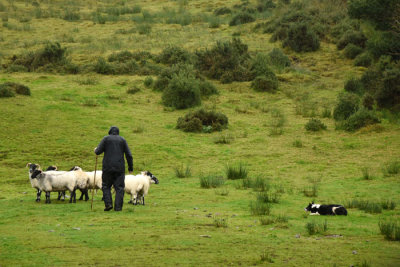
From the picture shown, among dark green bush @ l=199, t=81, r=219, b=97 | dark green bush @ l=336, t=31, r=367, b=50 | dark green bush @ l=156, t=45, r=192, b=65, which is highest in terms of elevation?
dark green bush @ l=336, t=31, r=367, b=50

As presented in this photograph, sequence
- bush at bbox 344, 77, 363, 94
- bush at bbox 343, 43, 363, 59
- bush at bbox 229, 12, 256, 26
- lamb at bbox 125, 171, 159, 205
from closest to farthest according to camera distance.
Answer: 1. lamb at bbox 125, 171, 159, 205
2. bush at bbox 344, 77, 363, 94
3. bush at bbox 343, 43, 363, 59
4. bush at bbox 229, 12, 256, 26

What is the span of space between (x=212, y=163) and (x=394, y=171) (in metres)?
6.28

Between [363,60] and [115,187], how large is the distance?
27.7m

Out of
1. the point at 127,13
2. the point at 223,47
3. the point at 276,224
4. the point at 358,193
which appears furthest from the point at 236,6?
the point at 276,224

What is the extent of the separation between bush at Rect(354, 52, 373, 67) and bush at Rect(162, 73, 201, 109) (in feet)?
43.8

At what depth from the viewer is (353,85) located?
30.3m

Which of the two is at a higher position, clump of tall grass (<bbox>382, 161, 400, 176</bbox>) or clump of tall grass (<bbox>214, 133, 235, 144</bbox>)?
clump of tall grass (<bbox>382, 161, 400, 176</bbox>)

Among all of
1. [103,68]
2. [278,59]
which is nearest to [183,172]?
[103,68]

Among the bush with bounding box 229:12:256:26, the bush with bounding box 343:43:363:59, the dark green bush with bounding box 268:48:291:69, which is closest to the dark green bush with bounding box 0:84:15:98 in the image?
the dark green bush with bounding box 268:48:291:69

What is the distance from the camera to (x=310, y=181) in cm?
1662

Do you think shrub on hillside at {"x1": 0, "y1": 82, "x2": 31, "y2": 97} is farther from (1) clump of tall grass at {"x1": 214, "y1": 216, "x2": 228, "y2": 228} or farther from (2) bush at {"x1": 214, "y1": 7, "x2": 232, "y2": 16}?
(2) bush at {"x1": 214, "y1": 7, "x2": 232, "y2": 16}

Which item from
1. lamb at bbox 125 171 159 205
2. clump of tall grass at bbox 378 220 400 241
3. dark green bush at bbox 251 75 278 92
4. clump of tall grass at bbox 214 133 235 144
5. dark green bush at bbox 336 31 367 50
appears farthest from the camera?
dark green bush at bbox 336 31 367 50

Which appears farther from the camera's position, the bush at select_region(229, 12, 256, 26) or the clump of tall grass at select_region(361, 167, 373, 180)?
the bush at select_region(229, 12, 256, 26)

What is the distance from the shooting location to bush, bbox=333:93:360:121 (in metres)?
25.0
